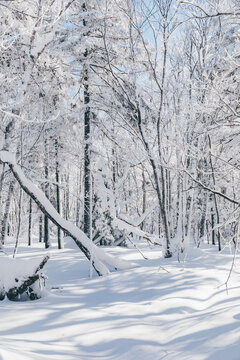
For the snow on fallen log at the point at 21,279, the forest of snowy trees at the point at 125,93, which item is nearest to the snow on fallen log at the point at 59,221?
the forest of snowy trees at the point at 125,93

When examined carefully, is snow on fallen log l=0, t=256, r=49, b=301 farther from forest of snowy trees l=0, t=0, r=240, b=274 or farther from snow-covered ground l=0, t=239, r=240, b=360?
forest of snowy trees l=0, t=0, r=240, b=274

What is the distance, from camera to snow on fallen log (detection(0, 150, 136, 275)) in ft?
26.1

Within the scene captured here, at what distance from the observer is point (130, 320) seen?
15.0 feet

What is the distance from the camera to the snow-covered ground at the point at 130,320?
3609 millimetres

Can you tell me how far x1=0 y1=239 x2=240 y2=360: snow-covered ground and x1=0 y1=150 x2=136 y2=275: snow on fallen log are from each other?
2.54ft

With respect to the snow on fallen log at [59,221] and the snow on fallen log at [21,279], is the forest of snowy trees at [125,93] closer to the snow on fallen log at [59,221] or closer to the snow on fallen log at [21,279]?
the snow on fallen log at [59,221]

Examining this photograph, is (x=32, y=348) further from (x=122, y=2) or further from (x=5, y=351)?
(x=122, y=2)

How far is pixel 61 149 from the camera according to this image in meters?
17.7

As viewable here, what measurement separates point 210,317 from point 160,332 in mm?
752

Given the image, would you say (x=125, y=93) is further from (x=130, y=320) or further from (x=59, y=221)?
(x=130, y=320)

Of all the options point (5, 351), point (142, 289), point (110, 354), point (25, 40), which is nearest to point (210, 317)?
point (110, 354)

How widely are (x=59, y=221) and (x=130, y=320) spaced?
410 cm

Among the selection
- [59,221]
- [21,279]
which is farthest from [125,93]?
[21,279]

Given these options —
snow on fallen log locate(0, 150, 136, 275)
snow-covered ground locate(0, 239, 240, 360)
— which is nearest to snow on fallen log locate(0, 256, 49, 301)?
snow-covered ground locate(0, 239, 240, 360)
